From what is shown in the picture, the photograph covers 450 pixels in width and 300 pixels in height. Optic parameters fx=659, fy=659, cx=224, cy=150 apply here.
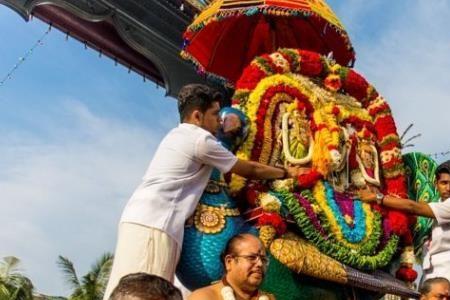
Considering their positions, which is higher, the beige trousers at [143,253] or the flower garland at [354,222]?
the flower garland at [354,222]

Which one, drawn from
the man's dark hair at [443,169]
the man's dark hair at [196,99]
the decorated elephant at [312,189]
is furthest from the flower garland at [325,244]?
the man's dark hair at [443,169]

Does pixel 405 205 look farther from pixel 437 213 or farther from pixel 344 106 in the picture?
pixel 344 106

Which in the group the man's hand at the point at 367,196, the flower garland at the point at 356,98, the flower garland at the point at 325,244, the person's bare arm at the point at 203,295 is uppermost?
the flower garland at the point at 356,98

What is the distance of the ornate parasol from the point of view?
4.91m

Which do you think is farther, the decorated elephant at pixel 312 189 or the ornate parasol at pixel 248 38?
the ornate parasol at pixel 248 38

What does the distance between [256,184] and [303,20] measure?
2.06 metres

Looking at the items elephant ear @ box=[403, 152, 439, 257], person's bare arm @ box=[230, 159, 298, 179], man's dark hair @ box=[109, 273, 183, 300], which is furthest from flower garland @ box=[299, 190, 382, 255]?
man's dark hair @ box=[109, 273, 183, 300]

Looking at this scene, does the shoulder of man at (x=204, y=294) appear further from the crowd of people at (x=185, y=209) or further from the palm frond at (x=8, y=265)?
the palm frond at (x=8, y=265)

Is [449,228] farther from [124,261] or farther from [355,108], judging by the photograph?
[124,261]

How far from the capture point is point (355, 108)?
429cm

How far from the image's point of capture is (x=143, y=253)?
9.27 ft

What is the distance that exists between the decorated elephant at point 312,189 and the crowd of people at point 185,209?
17 cm

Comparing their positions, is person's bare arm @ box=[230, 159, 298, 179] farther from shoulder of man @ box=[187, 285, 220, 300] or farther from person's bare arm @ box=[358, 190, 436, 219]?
shoulder of man @ box=[187, 285, 220, 300]

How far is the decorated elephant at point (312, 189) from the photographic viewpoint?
327 cm
